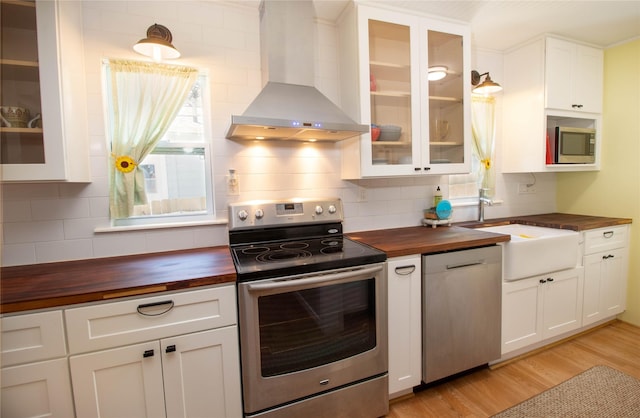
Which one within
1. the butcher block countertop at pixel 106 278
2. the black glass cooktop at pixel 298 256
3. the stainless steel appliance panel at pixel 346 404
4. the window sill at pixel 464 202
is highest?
the window sill at pixel 464 202

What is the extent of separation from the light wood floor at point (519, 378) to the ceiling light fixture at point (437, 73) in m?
2.12

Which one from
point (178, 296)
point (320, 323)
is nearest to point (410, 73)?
point (320, 323)

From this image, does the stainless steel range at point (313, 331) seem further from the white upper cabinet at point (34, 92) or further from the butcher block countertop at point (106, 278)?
the white upper cabinet at point (34, 92)

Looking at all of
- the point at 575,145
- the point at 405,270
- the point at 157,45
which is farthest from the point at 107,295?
the point at 575,145

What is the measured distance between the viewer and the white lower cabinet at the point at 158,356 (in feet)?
3.96

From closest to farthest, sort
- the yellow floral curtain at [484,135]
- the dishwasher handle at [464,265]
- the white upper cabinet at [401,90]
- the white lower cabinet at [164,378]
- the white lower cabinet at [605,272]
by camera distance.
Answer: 1. the white lower cabinet at [164,378]
2. the dishwasher handle at [464,265]
3. the white upper cabinet at [401,90]
4. the white lower cabinet at [605,272]
5. the yellow floral curtain at [484,135]

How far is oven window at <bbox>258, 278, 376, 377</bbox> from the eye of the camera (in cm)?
143

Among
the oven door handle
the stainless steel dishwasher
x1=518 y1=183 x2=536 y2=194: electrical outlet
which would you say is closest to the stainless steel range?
the oven door handle

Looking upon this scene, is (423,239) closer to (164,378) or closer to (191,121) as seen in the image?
(164,378)

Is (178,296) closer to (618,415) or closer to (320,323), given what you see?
(320,323)

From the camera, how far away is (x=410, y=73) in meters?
2.07

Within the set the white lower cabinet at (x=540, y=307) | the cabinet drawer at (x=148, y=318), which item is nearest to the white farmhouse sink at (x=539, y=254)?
the white lower cabinet at (x=540, y=307)

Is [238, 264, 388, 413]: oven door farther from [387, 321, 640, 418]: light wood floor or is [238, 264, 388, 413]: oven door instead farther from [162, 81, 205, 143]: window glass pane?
[162, 81, 205, 143]: window glass pane

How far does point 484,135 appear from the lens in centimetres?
276
